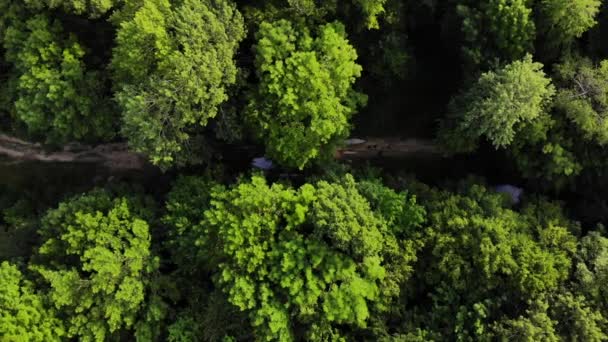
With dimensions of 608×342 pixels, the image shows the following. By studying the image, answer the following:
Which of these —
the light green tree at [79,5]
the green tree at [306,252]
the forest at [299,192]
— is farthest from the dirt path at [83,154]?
the light green tree at [79,5]

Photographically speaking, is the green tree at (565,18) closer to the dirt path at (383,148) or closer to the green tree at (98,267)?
the dirt path at (383,148)

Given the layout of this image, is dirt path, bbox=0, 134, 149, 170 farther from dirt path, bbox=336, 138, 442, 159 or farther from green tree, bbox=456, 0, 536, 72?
green tree, bbox=456, 0, 536, 72

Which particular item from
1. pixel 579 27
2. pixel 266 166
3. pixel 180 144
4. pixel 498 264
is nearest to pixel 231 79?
pixel 180 144

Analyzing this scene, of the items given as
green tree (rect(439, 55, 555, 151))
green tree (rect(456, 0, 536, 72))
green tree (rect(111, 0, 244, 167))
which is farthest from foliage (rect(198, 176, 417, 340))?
green tree (rect(456, 0, 536, 72))

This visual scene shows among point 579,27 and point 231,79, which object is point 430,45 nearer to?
point 579,27

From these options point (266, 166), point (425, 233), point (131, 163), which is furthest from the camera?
A: point (131, 163)

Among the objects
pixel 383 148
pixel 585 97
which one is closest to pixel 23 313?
pixel 383 148

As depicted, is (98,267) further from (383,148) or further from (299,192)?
(383,148)
